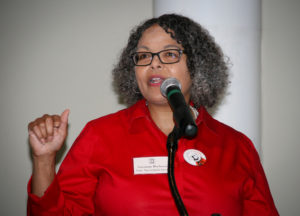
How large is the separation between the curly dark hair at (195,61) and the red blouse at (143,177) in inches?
10.5

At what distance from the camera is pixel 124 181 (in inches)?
51.3

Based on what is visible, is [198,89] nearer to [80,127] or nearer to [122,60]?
[122,60]

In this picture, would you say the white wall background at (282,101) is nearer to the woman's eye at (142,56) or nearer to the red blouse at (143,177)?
the red blouse at (143,177)

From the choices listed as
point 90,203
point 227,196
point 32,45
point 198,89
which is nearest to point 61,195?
point 90,203

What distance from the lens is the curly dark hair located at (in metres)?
1.55

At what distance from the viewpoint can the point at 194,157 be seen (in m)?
1.37

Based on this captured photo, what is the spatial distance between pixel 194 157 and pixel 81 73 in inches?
54.3

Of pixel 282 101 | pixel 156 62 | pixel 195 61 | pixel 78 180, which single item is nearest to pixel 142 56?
pixel 156 62

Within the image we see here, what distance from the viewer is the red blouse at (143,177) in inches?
50.2

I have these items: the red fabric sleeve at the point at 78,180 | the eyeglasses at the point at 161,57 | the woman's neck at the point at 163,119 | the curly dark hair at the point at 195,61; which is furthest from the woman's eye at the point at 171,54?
the red fabric sleeve at the point at 78,180

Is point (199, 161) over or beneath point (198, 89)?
beneath

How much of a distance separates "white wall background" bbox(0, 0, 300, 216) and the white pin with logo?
114 centimetres

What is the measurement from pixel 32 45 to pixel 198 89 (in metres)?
1.51

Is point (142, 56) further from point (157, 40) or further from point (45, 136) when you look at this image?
point (45, 136)
